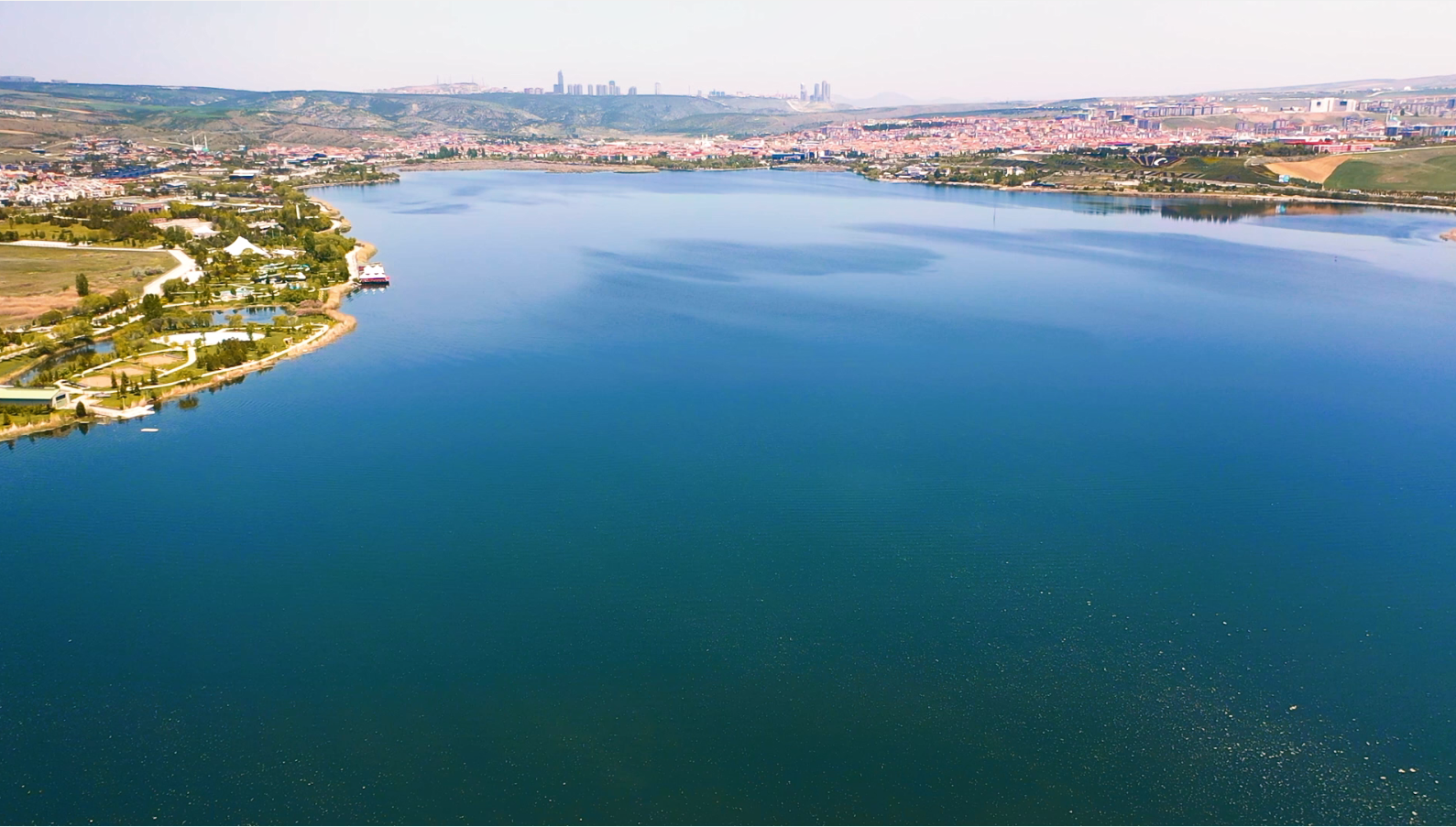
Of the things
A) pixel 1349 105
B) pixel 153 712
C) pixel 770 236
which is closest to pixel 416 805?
pixel 153 712

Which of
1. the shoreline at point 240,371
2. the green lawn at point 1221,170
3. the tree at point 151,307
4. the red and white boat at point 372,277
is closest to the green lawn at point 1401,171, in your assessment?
the green lawn at point 1221,170

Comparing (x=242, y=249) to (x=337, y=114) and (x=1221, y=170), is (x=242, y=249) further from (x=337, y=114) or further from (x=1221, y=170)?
(x=337, y=114)

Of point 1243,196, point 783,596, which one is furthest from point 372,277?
point 1243,196

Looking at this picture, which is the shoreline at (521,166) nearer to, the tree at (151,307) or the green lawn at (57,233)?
the green lawn at (57,233)

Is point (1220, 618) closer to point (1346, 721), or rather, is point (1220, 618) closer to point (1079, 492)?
point (1346, 721)

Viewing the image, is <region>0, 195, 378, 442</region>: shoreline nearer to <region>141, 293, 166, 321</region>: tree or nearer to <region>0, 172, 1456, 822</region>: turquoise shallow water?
<region>0, 172, 1456, 822</region>: turquoise shallow water

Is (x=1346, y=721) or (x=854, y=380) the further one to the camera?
(x=854, y=380)

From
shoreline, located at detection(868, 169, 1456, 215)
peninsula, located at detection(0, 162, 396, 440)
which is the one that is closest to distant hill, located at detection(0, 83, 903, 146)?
peninsula, located at detection(0, 162, 396, 440)
